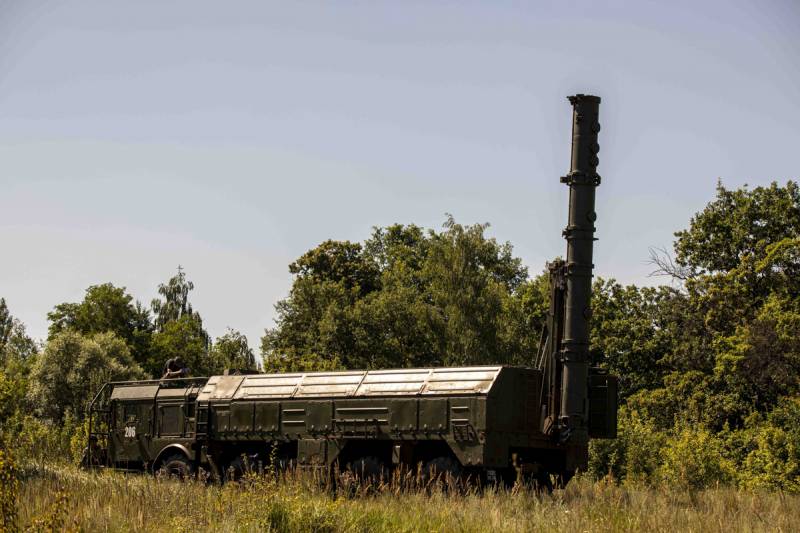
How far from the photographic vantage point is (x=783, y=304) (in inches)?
1657

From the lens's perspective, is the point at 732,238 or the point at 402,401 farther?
the point at 732,238

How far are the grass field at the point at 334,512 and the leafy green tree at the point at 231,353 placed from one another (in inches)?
1981

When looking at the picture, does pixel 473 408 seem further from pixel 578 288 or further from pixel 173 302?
pixel 173 302

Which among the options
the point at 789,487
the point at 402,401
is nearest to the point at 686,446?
the point at 789,487

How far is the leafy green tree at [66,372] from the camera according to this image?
56.8 meters

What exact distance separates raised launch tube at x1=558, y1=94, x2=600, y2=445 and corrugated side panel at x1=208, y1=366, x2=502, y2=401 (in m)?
1.54

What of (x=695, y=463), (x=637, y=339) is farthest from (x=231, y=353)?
(x=695, y=463)

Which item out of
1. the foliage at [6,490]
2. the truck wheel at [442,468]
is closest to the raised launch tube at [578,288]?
the truck wheel at [442,468]

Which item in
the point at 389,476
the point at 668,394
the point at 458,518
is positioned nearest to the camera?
the point at 458,518

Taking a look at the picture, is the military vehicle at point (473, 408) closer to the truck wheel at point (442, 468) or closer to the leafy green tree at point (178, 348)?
the truck wheel at point (442, 468)

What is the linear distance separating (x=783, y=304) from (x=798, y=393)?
4.07m

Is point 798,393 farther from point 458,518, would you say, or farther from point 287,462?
point 458,518

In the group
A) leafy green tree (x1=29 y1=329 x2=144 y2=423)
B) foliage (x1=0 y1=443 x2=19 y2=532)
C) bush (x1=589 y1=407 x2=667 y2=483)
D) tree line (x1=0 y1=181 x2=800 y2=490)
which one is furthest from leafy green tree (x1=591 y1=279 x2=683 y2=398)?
foliage (x1=0 y1=443 x2=19 y2=532)

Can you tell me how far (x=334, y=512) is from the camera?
14047 millimetres
